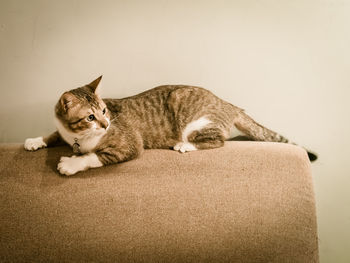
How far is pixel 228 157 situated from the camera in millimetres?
1276

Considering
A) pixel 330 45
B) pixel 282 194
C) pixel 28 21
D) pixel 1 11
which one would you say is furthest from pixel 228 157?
pixel 1 11

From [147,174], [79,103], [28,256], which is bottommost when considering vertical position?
[28,256]

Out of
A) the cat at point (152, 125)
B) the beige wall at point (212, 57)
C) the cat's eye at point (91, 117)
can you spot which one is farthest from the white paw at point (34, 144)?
the beige wall at point (212, 57)

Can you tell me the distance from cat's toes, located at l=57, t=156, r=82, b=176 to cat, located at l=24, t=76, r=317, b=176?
0.06 m

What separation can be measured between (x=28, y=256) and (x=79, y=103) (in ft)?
2.21

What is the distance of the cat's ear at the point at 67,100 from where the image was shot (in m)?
1.20

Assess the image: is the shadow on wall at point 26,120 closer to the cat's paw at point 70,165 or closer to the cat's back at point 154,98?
the cat's back at point 154,98

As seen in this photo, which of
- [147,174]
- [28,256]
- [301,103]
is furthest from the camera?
[301,103]

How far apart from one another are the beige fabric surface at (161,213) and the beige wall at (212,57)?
55 centimetres

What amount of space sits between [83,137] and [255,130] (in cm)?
95

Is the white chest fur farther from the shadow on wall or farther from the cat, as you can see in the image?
the shadow on wall

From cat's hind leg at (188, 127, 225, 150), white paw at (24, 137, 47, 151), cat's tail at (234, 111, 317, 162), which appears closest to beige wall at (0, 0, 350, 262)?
cat's tail at (234, 111, 317, 162)

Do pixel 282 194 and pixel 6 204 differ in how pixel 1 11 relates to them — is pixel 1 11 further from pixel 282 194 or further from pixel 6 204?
pixel 282 194

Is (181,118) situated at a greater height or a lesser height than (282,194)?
greater
